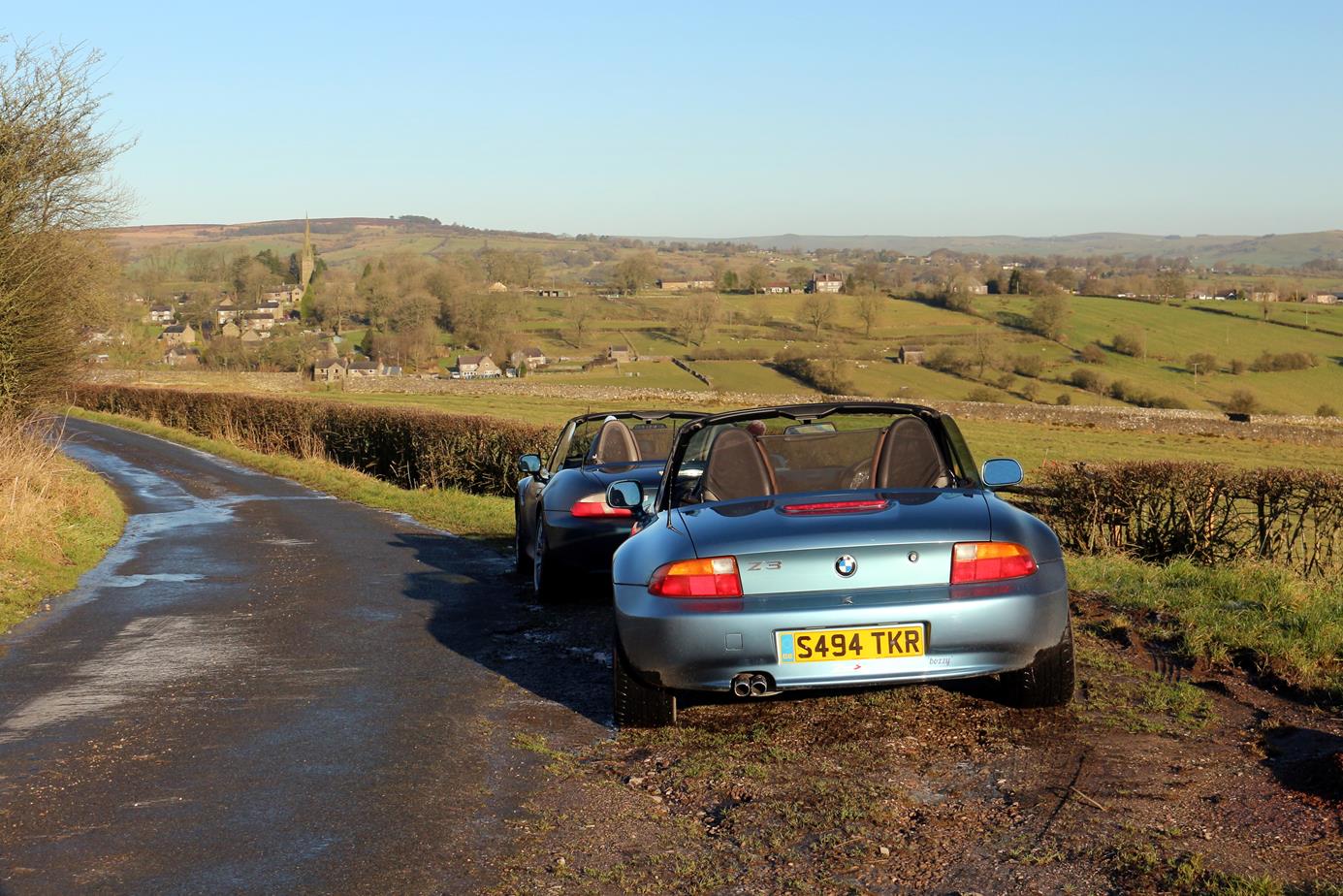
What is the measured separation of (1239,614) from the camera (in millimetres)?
8172

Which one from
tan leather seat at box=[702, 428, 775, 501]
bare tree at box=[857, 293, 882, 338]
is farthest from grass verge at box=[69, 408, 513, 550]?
bare tree at box=[857, 293, 882, 338]

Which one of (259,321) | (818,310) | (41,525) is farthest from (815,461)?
(259,321)

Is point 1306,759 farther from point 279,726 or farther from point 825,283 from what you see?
point 825,283

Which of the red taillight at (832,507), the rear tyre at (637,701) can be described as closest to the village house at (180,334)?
the rear tyre at (637,701)

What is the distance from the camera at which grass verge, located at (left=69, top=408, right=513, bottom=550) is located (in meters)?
17.8

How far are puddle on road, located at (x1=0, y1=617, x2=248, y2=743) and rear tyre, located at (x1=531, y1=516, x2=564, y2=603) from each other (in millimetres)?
2310

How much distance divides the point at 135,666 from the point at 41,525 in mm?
7740

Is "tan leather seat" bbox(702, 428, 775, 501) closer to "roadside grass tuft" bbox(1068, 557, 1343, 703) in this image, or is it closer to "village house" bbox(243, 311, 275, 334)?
"roadside grass tuft" bbox(1068, 557, 1343, 703)

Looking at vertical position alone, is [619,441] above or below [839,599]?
below

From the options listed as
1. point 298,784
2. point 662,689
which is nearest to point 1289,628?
point 662,689

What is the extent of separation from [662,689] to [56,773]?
2539 millimetres

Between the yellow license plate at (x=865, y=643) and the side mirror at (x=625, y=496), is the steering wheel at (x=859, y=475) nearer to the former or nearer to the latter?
the side mirror at (x=625, y=496)

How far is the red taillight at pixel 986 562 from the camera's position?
18.5 feet

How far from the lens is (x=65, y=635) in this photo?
31.7 feet
